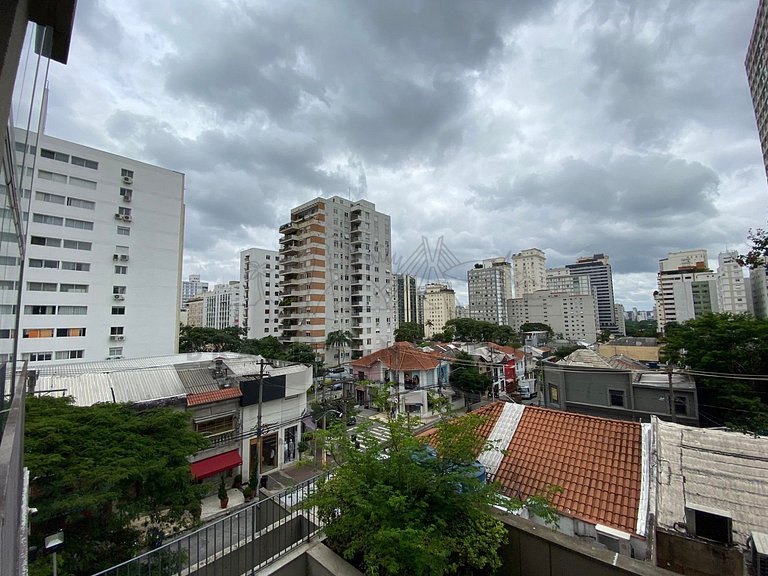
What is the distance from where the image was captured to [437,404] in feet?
13.7

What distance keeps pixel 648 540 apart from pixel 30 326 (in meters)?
33.2

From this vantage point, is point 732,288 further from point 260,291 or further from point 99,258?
point 99,258

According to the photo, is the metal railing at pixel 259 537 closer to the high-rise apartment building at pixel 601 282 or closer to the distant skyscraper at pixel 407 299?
the distant skyscraper at pixel 407 299

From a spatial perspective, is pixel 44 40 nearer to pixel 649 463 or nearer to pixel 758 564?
pixel 758 564

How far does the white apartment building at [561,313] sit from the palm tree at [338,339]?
6262cm

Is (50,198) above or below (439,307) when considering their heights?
above

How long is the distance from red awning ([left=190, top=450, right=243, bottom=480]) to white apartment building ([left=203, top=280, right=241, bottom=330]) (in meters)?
73.7

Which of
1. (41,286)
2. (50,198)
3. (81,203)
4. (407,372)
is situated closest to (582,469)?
(407,372)

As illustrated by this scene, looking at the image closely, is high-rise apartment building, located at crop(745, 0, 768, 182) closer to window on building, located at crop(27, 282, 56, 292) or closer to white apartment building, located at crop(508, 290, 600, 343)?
white apartment building, located at crop(508, 290, 600, 343)

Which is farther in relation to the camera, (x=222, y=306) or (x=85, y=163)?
(x=222, y=306)

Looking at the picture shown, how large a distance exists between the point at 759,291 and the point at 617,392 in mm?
72650

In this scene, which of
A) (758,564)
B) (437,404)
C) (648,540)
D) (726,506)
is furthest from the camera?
(726,506)

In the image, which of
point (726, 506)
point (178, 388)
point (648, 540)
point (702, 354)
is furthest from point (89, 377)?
point (702, 354)

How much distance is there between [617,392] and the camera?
18.0 m
